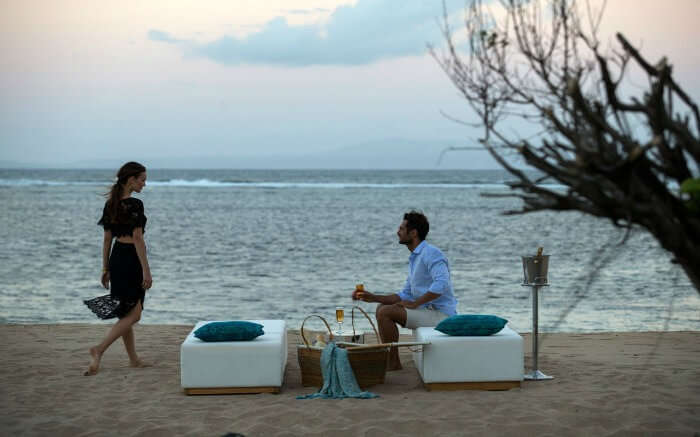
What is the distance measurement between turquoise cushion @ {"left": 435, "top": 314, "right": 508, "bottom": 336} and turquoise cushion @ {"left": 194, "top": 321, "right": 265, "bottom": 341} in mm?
1389

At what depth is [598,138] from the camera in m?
3.03

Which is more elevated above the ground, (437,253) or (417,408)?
(437,253)

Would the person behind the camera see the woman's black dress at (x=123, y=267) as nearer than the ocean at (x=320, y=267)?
Yes

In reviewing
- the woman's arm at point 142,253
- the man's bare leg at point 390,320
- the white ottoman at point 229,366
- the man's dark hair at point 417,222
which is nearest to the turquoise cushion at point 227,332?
the white ottoman at point 229,366

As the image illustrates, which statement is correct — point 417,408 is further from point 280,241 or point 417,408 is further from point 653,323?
point 280,241

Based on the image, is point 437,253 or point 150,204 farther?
point 150,204

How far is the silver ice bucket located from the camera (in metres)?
5.92

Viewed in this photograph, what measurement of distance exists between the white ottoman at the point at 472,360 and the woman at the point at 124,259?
92.7 inches

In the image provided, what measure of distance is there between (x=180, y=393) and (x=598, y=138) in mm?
3757

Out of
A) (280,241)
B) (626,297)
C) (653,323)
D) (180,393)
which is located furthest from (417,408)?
(280,241)

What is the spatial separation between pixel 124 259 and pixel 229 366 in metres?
1.36

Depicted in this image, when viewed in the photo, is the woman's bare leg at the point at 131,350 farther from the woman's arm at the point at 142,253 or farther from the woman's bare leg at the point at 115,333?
the woman's arm at the point at 142,253

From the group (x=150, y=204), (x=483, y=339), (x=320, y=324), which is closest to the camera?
(x=483, y=339)

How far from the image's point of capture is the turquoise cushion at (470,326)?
18.7 ft
